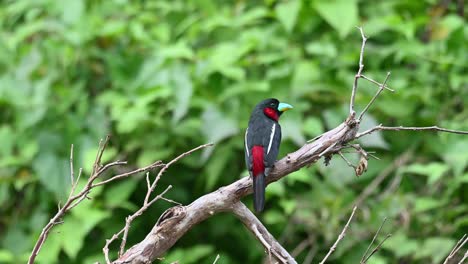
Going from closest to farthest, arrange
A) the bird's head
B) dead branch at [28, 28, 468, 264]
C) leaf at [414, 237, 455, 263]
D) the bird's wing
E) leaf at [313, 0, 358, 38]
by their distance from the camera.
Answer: dead branch at [28, 28, 468, 264]
the bird's wing
the bird's head
leaf at [414, 237, 455, 263]
leaf at [313, 0, 358, 38]

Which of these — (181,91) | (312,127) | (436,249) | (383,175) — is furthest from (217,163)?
(436,249)

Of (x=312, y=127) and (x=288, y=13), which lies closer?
(x=312, y=127)

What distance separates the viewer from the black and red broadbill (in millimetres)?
2764

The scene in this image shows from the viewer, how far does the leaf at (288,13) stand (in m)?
5.15

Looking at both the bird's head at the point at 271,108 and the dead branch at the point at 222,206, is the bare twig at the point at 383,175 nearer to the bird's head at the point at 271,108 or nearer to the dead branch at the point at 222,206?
the bird's head at the point at 271,108

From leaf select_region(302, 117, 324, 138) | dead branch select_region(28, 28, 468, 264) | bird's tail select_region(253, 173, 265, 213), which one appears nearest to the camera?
dead branch select_region(28, 28, 468, 264)

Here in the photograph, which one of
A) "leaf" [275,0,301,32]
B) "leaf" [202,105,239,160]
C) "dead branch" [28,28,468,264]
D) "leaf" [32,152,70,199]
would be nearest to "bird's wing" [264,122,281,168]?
"dead branch" [28,28,468,264]

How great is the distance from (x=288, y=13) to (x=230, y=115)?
825mm

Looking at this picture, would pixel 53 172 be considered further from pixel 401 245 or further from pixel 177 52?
pixel 401 245

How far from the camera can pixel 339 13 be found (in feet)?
17.0

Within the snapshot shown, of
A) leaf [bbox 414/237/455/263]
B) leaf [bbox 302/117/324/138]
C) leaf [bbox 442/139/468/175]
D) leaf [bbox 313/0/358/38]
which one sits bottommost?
leaf [bbox 414/237/455/263]

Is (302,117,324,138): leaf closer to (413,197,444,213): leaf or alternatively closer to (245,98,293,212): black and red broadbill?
(413,197,444,213): leaf

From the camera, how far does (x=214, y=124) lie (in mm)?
4938

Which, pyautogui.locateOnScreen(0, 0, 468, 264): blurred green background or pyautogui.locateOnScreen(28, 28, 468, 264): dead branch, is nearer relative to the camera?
pyautogui.locateOnScreen(28, 28, 468, 264): dead branch
